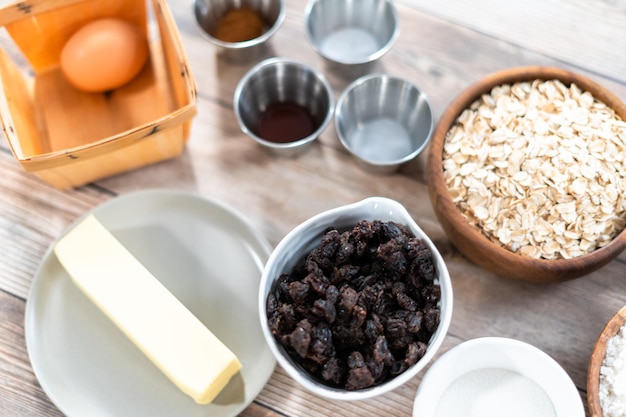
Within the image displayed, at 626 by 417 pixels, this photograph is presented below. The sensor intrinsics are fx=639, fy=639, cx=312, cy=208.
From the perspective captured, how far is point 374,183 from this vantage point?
128 cm

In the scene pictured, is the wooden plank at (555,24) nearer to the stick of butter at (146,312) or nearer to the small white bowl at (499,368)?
the small white bowl at (499,368)

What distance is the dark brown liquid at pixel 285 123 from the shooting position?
4.29ft

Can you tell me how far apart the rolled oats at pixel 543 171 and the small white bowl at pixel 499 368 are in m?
0.17

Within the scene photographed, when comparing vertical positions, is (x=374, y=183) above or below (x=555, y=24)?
below

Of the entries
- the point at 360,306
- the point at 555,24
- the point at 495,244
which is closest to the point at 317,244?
the point at 360,306

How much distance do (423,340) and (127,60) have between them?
0.77 metres

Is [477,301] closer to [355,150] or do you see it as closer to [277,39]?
[355,150]

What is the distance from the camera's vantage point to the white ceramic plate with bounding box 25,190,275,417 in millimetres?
1107

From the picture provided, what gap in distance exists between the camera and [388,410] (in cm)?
114

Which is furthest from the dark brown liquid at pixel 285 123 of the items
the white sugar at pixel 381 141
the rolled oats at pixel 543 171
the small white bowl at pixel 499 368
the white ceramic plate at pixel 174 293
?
the small white bowl at pixel 499 368

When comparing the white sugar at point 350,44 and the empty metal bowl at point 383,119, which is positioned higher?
the white sugar at point 350,44

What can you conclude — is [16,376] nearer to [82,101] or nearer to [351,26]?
[82,101]

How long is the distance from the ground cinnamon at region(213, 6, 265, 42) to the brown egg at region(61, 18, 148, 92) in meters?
0.18

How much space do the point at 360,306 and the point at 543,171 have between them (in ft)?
1.36
